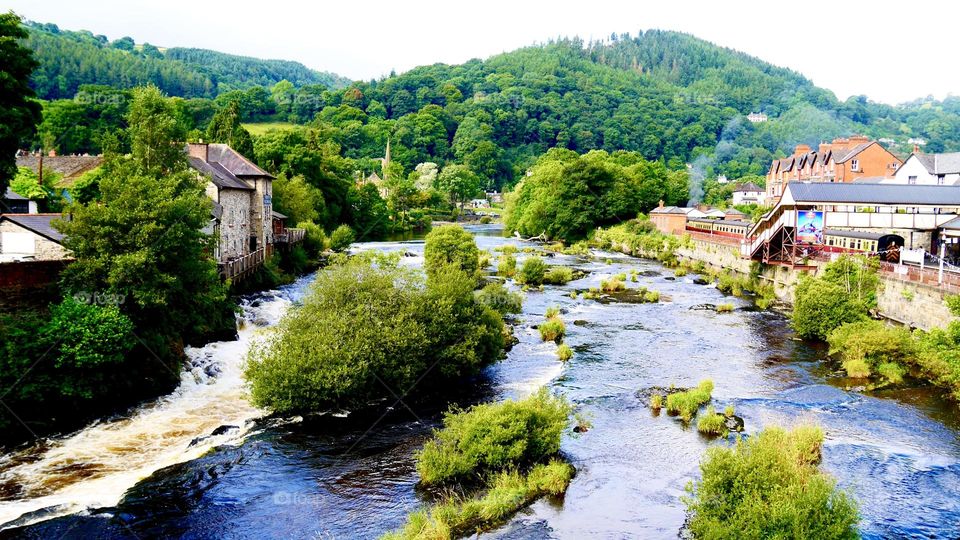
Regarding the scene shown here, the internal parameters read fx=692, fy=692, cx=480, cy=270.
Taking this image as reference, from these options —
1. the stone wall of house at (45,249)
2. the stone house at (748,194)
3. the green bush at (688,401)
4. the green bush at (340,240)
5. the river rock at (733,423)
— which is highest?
the stone house at (748,194)

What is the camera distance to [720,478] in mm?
15039

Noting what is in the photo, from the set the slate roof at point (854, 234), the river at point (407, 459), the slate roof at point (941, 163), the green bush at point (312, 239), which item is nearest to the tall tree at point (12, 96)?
the river at point (407, 459)

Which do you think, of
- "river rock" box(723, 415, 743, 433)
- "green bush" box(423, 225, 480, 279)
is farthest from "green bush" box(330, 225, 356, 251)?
"river rock" box(723, 415, 743, 433)

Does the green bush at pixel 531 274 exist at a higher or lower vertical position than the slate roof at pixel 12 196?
lower

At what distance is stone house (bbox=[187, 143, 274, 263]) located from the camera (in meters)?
40.3

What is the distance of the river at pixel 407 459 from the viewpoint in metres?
16.9

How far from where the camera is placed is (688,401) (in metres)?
24.5

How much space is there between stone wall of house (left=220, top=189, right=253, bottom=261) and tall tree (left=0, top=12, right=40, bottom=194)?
12.1 m

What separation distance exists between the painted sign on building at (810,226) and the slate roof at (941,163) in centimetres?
2769

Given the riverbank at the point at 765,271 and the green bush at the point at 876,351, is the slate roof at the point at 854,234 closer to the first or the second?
the riverbank at the point at 765,271

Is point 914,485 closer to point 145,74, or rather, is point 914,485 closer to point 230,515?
point 230,515

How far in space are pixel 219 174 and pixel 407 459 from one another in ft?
94.9

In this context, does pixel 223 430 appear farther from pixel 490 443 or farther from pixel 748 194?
pixel 748 194

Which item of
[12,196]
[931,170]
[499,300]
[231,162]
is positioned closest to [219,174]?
[231,162]
